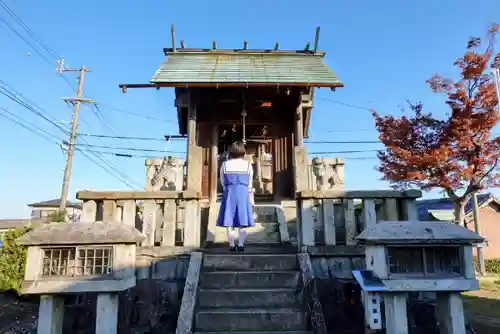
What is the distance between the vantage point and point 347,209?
18.5ft

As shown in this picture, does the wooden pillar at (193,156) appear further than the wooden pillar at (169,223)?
Yes

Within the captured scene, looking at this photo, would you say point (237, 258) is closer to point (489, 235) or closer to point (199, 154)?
point (199, 154)

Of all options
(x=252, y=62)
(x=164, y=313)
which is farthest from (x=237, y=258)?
(x=252, y=62)

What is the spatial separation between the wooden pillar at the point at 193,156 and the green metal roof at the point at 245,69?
828 mm

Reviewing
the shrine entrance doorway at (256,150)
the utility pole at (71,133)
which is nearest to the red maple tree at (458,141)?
the shrine entrance doorway at (256,150)

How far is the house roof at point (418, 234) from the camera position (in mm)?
3760

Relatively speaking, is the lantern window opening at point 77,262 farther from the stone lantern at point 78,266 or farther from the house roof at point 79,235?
the house roof at point 79,235

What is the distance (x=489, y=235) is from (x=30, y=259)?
2686cm

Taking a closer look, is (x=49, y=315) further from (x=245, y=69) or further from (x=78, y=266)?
(x=245, y=69)

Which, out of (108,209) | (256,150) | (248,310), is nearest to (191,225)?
(108,209)

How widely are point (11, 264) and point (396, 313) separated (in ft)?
31.6

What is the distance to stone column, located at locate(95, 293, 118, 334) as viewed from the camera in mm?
3805

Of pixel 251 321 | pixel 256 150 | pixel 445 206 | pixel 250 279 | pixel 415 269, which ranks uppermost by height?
pixel 256 150

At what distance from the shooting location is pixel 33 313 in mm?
7980
